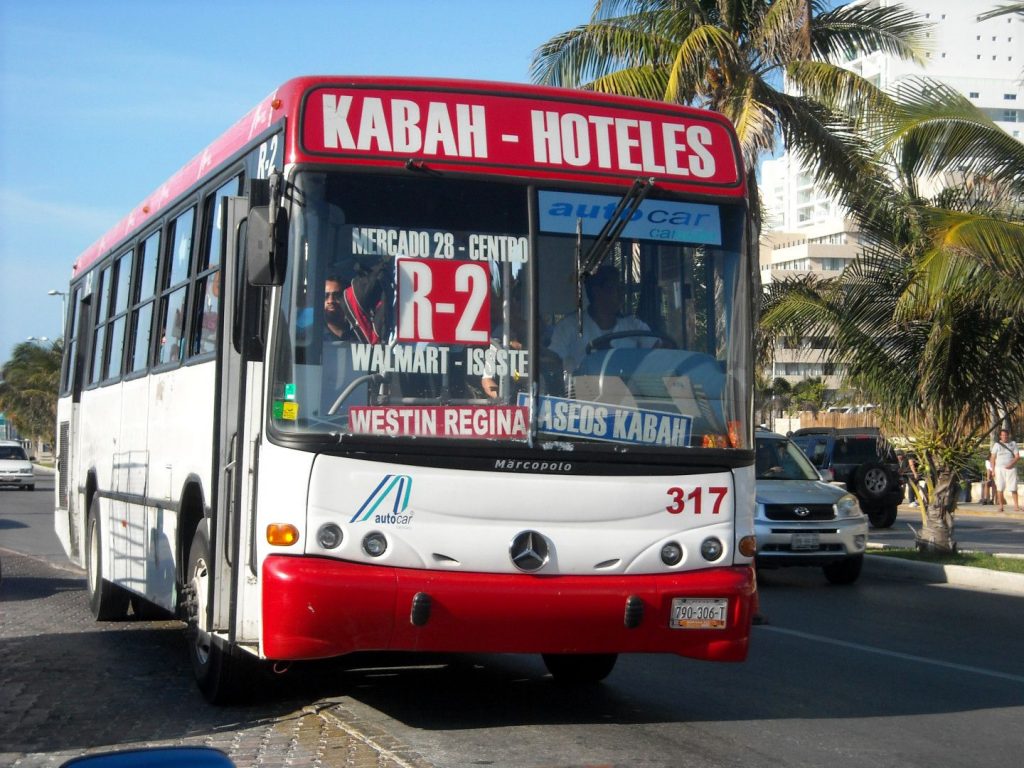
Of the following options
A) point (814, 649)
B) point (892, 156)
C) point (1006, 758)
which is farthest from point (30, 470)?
point (1006, 758)

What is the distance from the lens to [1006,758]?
7.06m

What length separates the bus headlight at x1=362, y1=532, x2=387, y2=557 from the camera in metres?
6.76

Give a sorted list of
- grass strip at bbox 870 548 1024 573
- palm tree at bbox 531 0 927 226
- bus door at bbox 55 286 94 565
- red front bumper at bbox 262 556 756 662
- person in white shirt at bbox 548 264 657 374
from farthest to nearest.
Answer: palm tree at bbox 531 0 927 226 → grass strip at bbox 870 548 1024 573 → bus door at bbox 55 286 94 565 → person in white shirt at bbox 548 264 657 374 → red front bumper at bbox 262 556 756 662

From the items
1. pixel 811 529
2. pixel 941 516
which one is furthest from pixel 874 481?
pixel 811 529

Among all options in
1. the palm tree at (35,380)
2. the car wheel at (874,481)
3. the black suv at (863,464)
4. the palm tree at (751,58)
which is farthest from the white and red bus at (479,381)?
the palm tree at (35,380)

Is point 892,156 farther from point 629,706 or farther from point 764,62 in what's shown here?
point 629,706

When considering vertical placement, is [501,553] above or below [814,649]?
above

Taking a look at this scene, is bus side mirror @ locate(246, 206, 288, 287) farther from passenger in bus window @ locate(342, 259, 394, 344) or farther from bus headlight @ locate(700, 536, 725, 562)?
bus headlight @ locate(700, 536, 725, 562)

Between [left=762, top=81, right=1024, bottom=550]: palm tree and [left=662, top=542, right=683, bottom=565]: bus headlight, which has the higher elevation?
[left=762, top=81, right=1024, bottom=550]: palm tree

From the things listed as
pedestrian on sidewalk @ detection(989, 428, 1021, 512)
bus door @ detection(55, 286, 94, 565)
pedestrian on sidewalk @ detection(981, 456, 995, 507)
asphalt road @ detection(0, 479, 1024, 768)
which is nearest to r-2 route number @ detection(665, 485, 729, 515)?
asphalt road @ detection(0, 479, 1024, 768)

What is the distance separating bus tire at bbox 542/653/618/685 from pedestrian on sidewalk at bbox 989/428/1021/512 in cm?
2524

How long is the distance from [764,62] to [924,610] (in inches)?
432

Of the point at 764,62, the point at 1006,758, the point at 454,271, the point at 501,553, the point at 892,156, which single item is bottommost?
the point at 1006,758

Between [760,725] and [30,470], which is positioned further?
[30,470]
